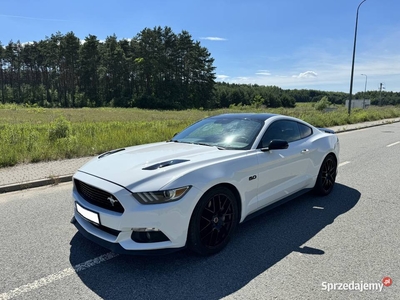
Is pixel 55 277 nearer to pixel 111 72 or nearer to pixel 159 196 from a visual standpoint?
pixel 159 196

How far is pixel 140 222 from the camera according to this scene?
2.61 meters

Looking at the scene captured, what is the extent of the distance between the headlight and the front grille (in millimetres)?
216

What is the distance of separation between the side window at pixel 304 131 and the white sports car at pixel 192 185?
36cm

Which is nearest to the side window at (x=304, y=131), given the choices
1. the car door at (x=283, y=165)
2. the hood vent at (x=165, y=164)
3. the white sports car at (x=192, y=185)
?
the car door at (x=283, y=165)

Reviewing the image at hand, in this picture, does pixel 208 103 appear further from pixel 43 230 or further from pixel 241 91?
pixel 43 230

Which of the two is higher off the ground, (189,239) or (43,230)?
(189,239)

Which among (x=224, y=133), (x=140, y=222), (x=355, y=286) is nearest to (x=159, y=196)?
(x=140, y=222)

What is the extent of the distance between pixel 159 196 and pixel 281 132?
2.40 metres

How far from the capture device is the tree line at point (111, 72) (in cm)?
7275

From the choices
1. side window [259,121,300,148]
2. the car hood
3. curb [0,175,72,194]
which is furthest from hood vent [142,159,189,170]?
curb [0,175,72,194]

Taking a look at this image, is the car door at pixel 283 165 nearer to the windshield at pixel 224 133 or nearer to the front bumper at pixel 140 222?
the windshield at pixel 224 133

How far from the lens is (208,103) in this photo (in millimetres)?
84625

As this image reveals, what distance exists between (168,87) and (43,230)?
7787 centimetres

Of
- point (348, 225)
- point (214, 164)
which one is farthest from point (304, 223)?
point (214, 164)
